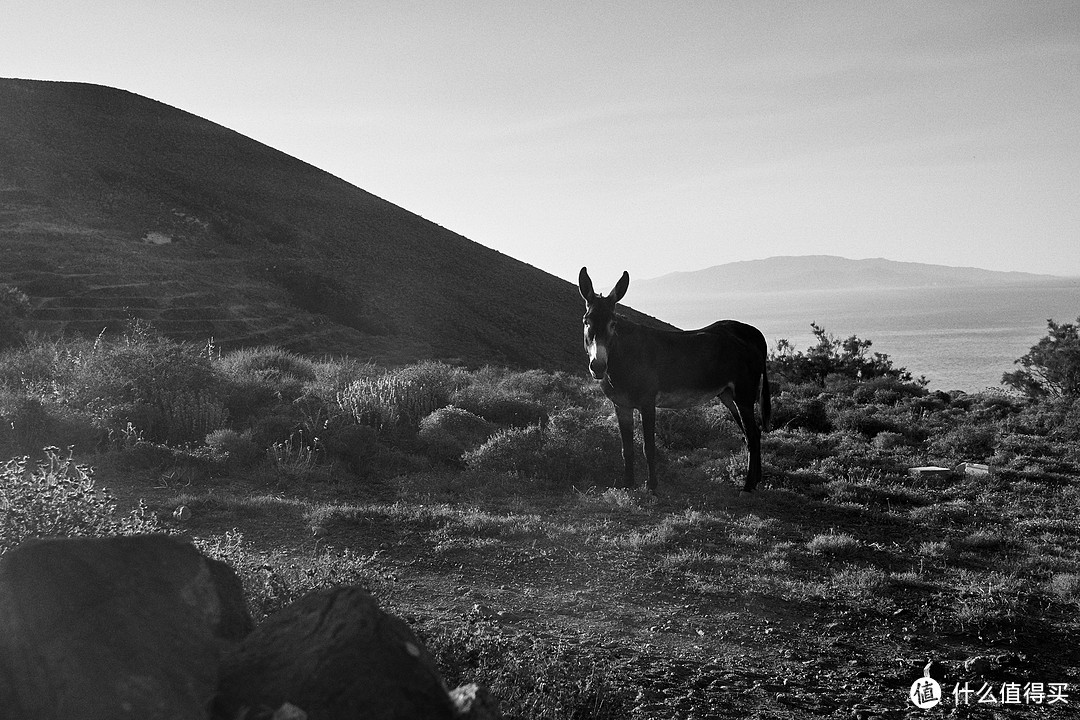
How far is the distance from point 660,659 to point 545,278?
41.7 m

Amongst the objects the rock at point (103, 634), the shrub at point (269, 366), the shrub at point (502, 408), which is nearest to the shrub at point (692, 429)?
the shrub at point (502, 408)

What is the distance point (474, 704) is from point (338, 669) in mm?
552

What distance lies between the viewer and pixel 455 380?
57.6ft

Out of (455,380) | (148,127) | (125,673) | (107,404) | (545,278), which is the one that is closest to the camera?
(125,673)

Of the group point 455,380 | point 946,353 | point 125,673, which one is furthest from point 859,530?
point 946,353

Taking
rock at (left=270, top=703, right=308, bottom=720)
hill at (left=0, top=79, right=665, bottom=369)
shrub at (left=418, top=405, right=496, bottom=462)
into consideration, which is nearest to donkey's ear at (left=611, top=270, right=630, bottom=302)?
shrub at (left=418, top=405, right=496, bottom=462)

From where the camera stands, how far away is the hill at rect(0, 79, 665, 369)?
87.6 feet

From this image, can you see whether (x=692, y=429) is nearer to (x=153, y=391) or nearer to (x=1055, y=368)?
(x=153, y=391)

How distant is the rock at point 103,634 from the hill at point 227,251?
21.2 metres

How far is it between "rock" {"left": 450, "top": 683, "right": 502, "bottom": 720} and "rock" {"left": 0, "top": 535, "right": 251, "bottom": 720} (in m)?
1.04

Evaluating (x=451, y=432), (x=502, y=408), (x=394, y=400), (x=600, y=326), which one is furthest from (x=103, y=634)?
(x=502, y=408)

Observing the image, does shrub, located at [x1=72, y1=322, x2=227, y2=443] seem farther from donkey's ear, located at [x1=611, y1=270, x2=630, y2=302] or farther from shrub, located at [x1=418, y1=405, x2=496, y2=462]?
donkey's ear, located at [x1=611, y1=270, x2=630, y2=302]

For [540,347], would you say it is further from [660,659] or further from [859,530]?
[660,659]

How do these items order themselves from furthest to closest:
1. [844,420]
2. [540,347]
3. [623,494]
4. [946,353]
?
1. [946,353]
2. [540,347]
3. [844,420]
4. [623,494]
